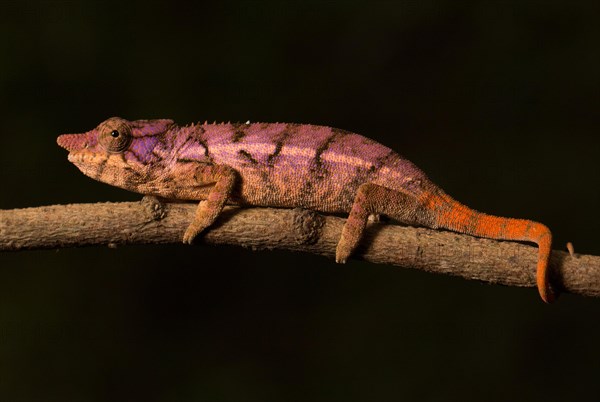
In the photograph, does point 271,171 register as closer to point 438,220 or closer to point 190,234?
point 190,234

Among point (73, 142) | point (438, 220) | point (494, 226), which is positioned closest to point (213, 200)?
point (73, 142)

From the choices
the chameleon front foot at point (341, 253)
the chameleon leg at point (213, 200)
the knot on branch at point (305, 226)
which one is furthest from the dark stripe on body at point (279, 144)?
the chameleon front foot at point (341, 253)

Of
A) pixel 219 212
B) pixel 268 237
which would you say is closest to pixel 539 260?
pixel 268 237

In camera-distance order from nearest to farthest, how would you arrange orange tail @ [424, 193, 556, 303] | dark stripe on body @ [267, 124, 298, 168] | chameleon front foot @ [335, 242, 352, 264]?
orange tail @ [424, 193, 556, 303], chameleon front foot @ [335, 242, 352, 264], dark stripe on body @ [267, 124, 298, 168]

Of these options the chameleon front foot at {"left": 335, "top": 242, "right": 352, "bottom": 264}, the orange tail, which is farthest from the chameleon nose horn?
the orange tail

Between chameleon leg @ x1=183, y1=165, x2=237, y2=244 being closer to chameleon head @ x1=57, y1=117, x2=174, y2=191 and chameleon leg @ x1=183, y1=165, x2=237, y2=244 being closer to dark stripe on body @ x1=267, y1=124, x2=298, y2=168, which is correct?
dark stripe on body @ x1=267, y1=124, x2=298, y2=168

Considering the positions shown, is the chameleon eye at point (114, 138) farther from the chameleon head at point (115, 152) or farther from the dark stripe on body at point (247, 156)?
the dark stripe on body at point (247, 156)
